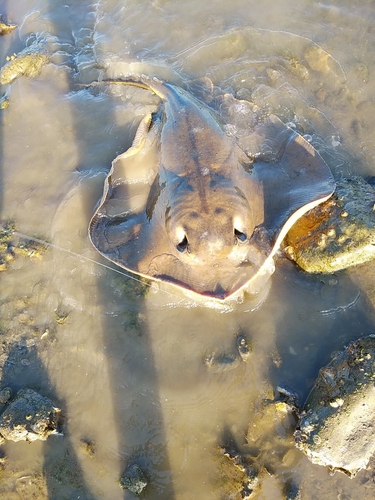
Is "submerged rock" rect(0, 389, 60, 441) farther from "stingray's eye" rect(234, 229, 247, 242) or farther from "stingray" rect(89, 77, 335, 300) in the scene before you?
"stingray's eye" rect(234, 229, 247, 242)

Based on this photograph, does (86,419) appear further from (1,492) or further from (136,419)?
(1,492)

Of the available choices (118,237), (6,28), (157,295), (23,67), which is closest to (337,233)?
(157,295)

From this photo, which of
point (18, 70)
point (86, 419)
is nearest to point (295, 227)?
point (86, 419)

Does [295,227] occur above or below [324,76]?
below

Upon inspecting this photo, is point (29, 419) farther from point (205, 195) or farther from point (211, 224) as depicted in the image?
point (205, 195)

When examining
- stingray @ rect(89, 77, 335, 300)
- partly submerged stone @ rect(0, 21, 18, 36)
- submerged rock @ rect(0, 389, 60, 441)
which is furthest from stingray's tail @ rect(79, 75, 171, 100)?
submerged rock @ rect(0, 389, 60, 441)
